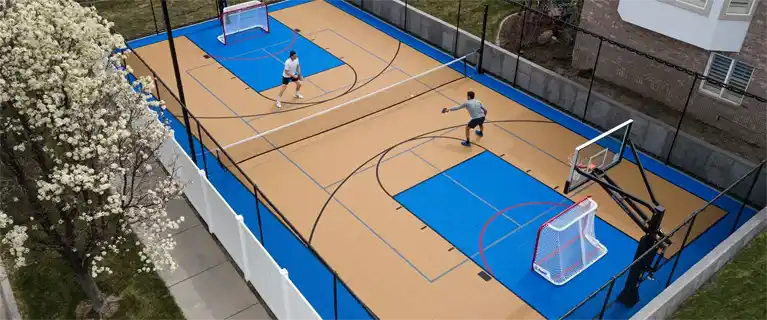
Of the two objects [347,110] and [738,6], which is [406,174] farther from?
[738,6]

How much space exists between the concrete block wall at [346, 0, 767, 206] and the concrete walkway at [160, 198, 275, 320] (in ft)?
38.0

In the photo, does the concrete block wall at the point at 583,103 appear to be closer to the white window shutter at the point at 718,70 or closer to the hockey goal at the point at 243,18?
the white window shutter at the point at 718,70

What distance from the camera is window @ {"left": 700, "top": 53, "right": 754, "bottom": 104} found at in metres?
18.5

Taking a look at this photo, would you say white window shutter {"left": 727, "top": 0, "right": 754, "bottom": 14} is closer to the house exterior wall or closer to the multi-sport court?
the house exterior wall

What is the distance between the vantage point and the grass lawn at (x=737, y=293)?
13.0m

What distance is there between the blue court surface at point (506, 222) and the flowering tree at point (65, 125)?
269 inches

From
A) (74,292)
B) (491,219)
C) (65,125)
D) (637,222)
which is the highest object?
(65,125)

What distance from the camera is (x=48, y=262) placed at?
556 inches

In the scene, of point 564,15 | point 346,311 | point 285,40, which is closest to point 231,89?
point 285,40

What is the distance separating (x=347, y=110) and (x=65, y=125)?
1055 centimetres

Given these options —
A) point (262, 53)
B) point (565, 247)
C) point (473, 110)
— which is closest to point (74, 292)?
point (565, 247)

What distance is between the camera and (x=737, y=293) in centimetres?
1352

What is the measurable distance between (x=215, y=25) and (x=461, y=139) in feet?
40.7

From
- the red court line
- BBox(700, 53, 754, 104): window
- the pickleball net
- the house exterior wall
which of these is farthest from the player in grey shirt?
BBox(700, 53, 754, 104): window
